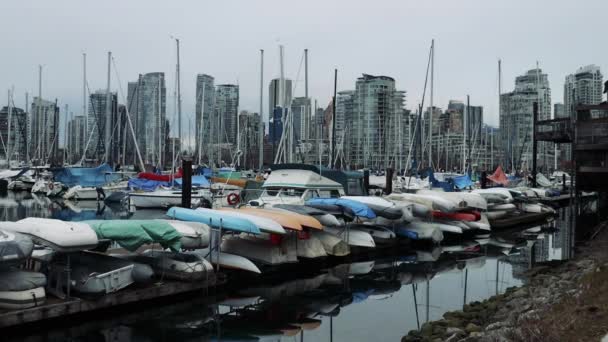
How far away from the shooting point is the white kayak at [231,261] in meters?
17.3

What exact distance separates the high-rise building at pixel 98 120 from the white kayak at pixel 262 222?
150 ft

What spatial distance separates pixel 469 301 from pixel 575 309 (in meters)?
6.18

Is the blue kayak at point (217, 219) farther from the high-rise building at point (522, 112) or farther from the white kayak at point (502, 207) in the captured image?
the high-rise building at point (522, 112)

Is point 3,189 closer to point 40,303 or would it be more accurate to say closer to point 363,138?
point 40,303

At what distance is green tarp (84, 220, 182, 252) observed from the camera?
1459 cm

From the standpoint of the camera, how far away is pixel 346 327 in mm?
14711

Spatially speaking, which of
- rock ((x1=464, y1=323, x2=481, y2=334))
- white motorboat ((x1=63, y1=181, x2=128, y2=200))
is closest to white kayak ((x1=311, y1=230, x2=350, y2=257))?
rock ((x1=464, y1=323, x2=481, y2=334))

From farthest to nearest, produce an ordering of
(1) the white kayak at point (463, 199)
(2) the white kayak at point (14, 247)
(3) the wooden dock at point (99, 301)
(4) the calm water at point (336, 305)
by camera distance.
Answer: (1) the white kayak at point (463, 199) → (4) the calm water at point (336, 305) → (3) the wooden dock at point (99, 301) → (2) the white kayak at point (14, 247)

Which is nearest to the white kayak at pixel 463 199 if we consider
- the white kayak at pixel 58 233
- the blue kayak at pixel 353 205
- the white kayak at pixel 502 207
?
the white kayak at pixel 502 207

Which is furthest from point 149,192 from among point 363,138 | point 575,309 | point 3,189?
point 363,138

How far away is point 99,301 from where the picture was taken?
45.1 feet

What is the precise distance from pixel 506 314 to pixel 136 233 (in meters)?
9.77

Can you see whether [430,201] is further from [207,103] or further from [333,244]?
[207,103]

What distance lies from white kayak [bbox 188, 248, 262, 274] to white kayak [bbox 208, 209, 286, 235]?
1.15 m
